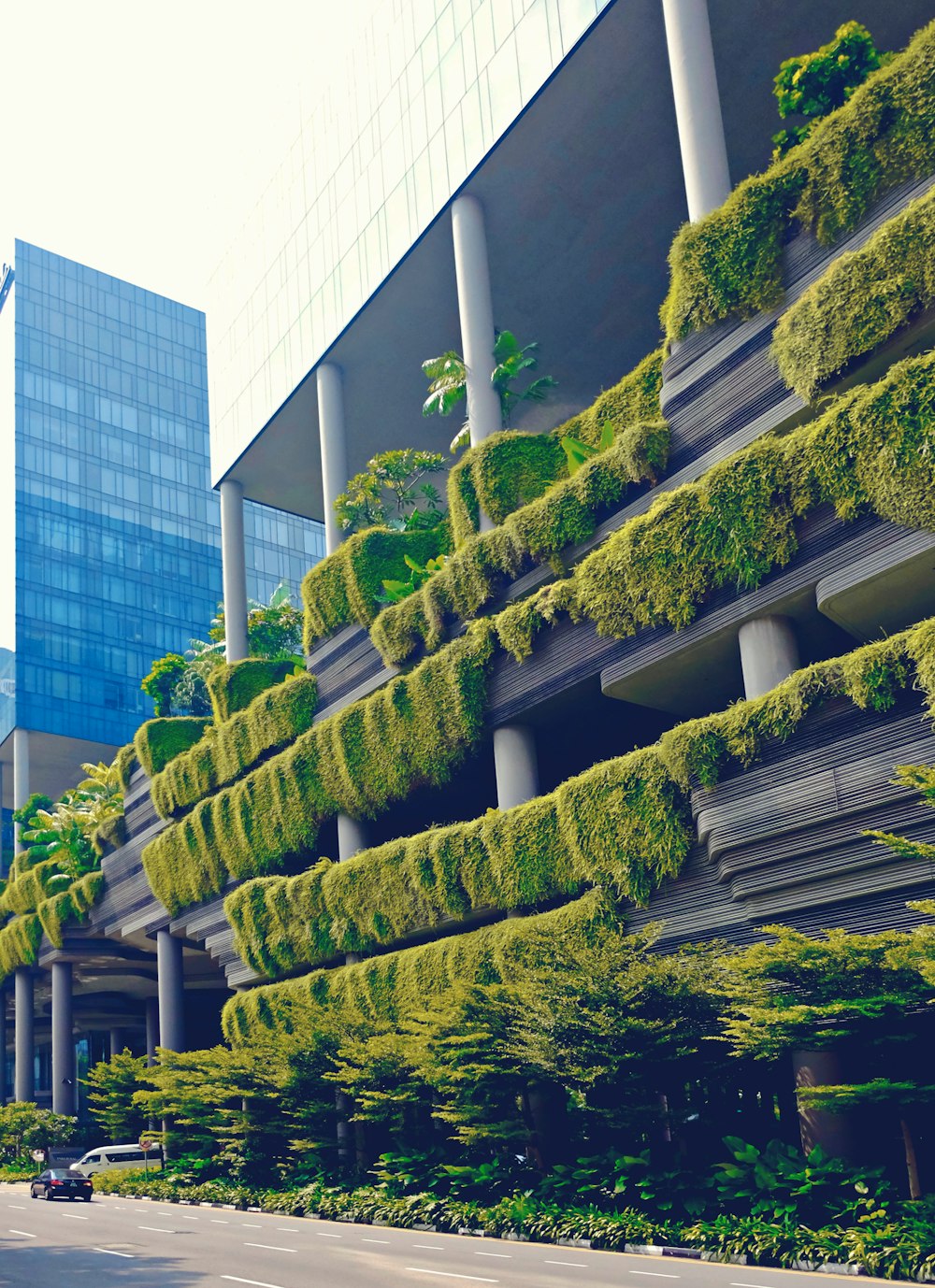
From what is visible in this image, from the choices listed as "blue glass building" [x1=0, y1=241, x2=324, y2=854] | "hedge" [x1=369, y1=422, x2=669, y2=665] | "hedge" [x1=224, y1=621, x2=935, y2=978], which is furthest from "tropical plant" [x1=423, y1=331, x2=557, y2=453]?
"blue glass building" [x1=0, y1=241, x2=324, y2=854]

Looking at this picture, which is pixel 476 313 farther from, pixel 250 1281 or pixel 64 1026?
pixel 64 1026

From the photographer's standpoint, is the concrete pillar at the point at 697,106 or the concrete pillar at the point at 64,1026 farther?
the concrete pillar at the point at 64,1026

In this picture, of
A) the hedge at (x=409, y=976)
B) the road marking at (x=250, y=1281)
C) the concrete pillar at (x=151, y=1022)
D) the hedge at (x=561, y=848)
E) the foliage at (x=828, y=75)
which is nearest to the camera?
the road marking at (x=250, y=1281)

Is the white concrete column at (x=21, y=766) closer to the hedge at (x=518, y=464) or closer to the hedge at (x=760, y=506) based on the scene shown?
the hedge at (x=518, y=464)

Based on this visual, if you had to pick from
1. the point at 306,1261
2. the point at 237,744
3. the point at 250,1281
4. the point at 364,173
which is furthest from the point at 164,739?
the point at 250,1281

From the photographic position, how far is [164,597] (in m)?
A: 105

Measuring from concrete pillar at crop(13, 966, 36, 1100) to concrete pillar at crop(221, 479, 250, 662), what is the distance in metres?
30.5

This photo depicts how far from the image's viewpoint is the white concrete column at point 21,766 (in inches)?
3300

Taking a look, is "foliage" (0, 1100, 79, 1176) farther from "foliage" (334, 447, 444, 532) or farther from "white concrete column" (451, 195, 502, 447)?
"white concrete column" (451, 195, 502, 447)

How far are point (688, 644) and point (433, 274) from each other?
21779mm

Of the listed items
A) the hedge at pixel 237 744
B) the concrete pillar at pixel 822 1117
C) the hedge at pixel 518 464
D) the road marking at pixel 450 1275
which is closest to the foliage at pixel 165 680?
the hedge at pixel 237 744

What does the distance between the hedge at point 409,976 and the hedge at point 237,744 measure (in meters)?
7.95

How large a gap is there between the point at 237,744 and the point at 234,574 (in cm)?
1003

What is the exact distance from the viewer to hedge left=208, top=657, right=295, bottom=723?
50.1 metres
